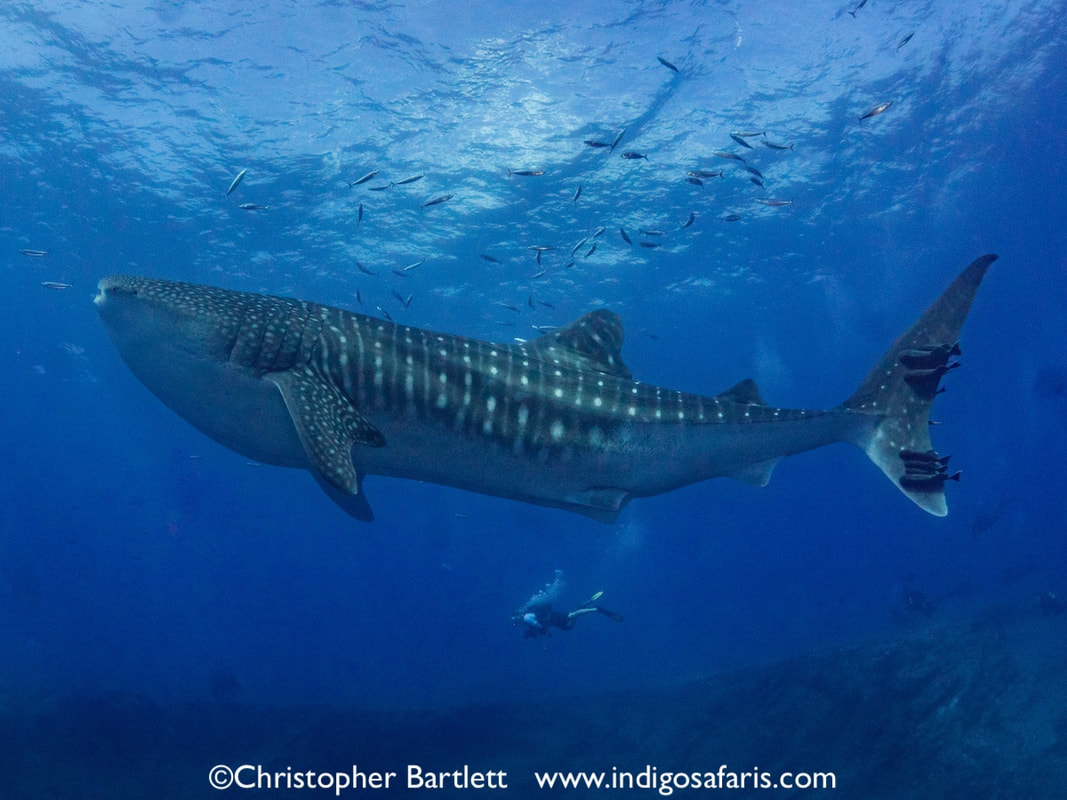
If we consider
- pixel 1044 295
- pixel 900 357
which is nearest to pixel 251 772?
pixel 900 357

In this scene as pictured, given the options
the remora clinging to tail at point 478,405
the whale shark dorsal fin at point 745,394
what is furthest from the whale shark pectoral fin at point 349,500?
the whale shark dorsal fin at point 745,394

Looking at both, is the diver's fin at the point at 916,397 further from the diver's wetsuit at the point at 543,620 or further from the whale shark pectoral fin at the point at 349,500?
the diver's wetsuit at the point at 543,620

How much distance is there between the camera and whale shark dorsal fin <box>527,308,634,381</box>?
299 inches

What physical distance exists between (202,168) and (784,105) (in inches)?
908

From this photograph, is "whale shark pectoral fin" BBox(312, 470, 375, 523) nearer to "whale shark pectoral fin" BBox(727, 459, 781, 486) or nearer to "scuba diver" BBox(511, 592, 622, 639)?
"whale shark pectoral fin" BBox(727, 459, 781, 486)

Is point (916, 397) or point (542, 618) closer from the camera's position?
point (916, 397)

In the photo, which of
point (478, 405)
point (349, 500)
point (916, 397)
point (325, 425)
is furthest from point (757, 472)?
point (325, 425)

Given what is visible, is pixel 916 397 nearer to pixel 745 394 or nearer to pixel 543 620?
pixel 745 394

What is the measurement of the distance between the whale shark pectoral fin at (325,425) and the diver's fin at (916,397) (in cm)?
556

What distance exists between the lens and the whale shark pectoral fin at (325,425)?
16.6ft

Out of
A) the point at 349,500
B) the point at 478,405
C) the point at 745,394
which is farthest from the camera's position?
the point at 745,394

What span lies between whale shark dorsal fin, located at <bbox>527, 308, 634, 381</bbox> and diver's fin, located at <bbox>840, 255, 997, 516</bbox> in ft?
9.25

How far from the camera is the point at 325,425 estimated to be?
17.3 feet

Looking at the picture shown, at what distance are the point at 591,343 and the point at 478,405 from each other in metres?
2.11
